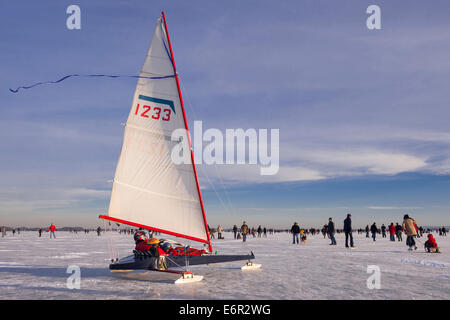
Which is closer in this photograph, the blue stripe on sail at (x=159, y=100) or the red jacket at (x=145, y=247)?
the red jacket at (x=145, y=247)

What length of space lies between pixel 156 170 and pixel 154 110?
5.79 ft

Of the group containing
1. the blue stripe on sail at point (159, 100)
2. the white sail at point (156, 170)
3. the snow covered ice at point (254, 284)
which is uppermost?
the blue stripe on sail at point (159, 100)

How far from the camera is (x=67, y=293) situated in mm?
7949

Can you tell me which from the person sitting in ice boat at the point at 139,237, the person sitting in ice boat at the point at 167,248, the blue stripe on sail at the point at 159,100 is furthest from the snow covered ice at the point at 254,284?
the blue stripe on sail at the point at 159,100

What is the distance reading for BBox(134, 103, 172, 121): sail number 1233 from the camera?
1060cm

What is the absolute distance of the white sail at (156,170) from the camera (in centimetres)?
1035

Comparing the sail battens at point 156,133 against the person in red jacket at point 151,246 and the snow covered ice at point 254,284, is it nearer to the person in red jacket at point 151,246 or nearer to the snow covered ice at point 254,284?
the person in red jacket at point 151,246

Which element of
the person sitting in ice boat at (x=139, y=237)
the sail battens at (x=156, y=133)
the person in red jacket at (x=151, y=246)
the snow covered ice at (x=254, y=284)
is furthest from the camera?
the person sitting in ice boat at (x=139, y=237)

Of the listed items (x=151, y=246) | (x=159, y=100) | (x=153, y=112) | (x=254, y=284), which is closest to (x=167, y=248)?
(x=151, y=246)

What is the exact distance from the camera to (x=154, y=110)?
420 inches

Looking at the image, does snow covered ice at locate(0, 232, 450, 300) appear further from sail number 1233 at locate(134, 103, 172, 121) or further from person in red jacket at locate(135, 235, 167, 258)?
sail number 1233 at locate(134, 103, 172, 121)
